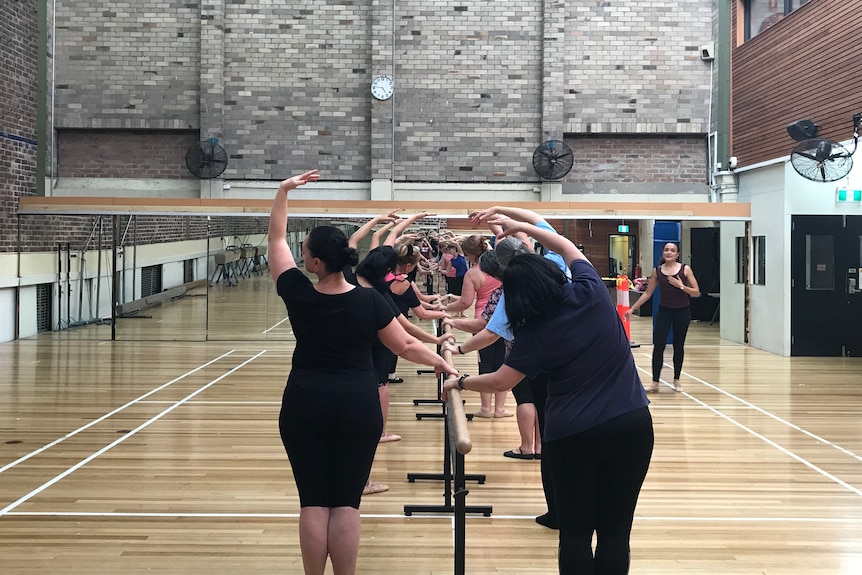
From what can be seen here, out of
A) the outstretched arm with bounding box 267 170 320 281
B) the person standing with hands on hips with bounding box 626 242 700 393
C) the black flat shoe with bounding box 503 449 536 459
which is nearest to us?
the outstretched arm with bounding box 267 170 320 281

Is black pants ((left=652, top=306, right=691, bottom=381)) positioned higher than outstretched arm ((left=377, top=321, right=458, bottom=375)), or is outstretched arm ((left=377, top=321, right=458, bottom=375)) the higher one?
outstretched arm ((left=377, top=321, right=458, bottom=375))

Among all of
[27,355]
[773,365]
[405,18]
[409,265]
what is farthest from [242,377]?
[405,18]

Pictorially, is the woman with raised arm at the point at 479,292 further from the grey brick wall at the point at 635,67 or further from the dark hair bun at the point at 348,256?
the grey brick wall at the point at 635,67

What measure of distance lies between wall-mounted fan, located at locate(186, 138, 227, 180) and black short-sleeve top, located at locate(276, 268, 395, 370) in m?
14.8

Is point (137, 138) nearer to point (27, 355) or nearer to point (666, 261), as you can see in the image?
point (27, 355)

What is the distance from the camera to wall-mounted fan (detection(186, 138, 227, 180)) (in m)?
17.4

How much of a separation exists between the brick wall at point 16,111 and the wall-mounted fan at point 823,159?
468 inches

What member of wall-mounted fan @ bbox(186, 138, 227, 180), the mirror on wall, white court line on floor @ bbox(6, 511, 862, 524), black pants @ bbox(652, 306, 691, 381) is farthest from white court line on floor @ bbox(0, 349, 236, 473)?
the mirror on wall

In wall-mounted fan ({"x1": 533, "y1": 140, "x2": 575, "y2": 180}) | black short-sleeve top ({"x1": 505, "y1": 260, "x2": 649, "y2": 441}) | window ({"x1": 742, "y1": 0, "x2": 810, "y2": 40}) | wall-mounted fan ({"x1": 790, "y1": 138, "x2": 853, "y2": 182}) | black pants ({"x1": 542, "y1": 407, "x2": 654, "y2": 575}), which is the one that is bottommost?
black pants ({"x1": 542, "y1": 407, "x2": 654, "y2": 575})

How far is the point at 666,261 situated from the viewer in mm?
9594

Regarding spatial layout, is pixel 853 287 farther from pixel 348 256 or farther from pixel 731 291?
pixel 348 256

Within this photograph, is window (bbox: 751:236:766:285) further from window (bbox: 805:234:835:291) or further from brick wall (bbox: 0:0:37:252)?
brick wall (bbox: 0:0:37:252)

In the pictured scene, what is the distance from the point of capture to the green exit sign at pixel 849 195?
12.9 m

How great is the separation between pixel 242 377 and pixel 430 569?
701 centimetres
